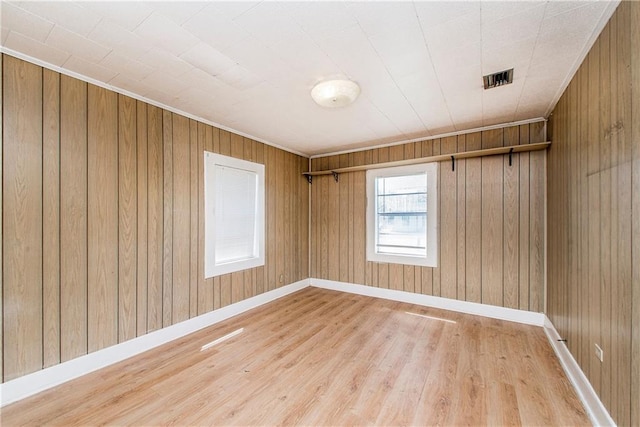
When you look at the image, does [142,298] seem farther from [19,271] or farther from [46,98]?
[46,98]

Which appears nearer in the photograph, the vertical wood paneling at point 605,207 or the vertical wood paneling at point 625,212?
the vertical wood paneling at point 625,212

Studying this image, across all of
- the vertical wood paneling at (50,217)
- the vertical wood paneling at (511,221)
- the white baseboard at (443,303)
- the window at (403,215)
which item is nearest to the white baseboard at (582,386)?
the white baseboard at (443,303)

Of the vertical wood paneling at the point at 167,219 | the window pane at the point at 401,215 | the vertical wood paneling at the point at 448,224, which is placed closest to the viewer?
the vertical wood paneling at the point at 167,219

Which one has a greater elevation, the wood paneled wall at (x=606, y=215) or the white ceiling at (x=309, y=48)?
the white ceiling at (x=309, y=48)

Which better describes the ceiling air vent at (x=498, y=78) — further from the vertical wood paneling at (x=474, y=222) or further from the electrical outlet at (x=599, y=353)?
the electrical outlet at (x=599, y=353)

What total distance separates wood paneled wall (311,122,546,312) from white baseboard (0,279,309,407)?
95.7 inches

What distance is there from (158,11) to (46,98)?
53.3 inches

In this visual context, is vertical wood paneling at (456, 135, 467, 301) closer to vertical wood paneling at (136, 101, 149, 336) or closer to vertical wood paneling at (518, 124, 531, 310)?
vertical wood paneling at (518, 124, 531, 310)

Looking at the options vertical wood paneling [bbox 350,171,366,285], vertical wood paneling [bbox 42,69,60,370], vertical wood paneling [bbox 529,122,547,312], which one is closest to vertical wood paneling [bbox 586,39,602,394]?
vertical wood paneling [bbox 529,122,547,312]

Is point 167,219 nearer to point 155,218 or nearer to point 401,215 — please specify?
point 155,218

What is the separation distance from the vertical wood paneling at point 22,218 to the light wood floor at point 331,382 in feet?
1.52

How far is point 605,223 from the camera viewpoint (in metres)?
1.59

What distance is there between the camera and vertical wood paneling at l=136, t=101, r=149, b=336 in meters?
2.61

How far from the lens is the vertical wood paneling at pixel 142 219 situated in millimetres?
2609
